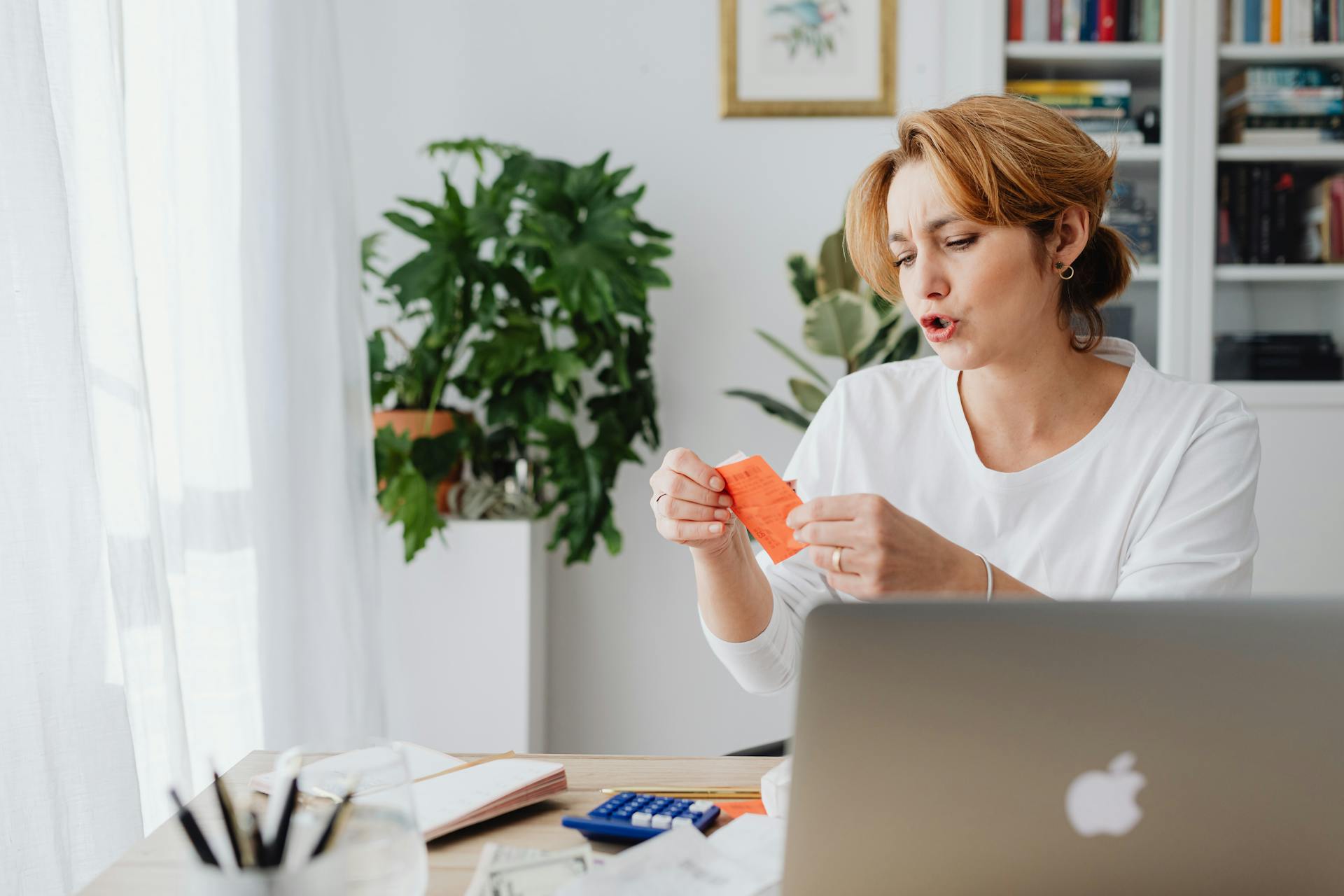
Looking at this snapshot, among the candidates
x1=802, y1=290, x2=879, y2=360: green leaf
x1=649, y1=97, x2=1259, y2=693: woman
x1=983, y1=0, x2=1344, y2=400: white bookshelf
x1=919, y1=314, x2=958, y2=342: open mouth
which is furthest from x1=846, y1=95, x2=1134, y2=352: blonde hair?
x1=983, y1=0, x2=1344, y2=400: white bookshelf

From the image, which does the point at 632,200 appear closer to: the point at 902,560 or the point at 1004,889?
the point at 902,560

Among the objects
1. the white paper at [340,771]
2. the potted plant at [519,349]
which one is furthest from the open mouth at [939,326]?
the potted plant at [519,349]

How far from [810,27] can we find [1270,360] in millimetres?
1426

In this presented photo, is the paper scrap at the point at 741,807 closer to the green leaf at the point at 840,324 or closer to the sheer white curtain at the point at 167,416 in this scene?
the sheer white curtain at the point at 167,416

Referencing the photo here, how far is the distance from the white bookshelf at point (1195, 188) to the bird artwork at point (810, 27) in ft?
1.46

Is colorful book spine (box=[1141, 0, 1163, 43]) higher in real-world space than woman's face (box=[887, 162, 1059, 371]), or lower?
higher

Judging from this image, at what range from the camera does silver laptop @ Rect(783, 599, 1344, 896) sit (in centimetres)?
57

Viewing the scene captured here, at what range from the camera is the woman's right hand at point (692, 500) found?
116 cm

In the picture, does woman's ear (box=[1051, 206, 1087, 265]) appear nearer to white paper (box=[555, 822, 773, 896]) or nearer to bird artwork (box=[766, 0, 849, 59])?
white paper (box=[555, 822, 773, 896])

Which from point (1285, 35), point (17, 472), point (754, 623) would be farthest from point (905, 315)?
point (17, 472)

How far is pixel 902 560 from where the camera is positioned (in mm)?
1008

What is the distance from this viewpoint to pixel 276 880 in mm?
563

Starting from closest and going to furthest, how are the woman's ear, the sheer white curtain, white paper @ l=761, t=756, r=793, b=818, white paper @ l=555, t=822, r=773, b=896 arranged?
1. white paper @ l=555, t=822, r=773, b=896
2. white paper @ l=761, t=756, r=793, b=818
3. the sheer white curtain
4. the woman's ear

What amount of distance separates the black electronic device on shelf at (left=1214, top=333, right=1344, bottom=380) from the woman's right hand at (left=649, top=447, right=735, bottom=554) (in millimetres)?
1851
